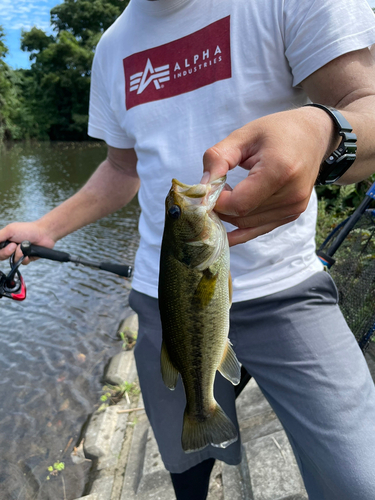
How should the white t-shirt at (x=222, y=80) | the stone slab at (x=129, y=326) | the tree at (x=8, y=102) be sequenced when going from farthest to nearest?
the tree at (x=8, y=102), the stone slab at (x=129, y=326), the white t-shirt at (x=222, y=80)

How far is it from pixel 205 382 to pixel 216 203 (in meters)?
0.78

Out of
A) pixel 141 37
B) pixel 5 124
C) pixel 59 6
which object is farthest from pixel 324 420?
pixel 59 6

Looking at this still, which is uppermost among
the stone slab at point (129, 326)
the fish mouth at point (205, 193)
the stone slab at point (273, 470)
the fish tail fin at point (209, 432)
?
the fish mouth at point (205, 193)

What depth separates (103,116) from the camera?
2.35 m

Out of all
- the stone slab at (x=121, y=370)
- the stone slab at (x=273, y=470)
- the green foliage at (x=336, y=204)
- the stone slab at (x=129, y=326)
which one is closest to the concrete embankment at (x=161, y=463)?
the stone slab at (x=273, y=470)

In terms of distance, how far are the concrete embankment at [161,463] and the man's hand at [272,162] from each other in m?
1.93

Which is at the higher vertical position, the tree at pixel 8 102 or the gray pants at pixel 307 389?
the tree at pixel 8 102

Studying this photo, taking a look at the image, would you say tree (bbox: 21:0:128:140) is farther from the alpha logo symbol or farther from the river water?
the alpha logo symbol

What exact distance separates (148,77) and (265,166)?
1.18 metres

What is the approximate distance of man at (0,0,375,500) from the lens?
3.46ft

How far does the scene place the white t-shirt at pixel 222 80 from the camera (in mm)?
1393

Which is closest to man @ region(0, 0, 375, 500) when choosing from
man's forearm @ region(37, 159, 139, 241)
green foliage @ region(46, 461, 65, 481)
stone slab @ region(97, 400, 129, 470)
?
man's forearm @ region(37, 159, 139, 241)

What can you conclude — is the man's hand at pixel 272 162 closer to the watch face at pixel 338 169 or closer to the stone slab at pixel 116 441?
the watch face at pixel 338 169

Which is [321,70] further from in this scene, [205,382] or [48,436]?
[48,436]
